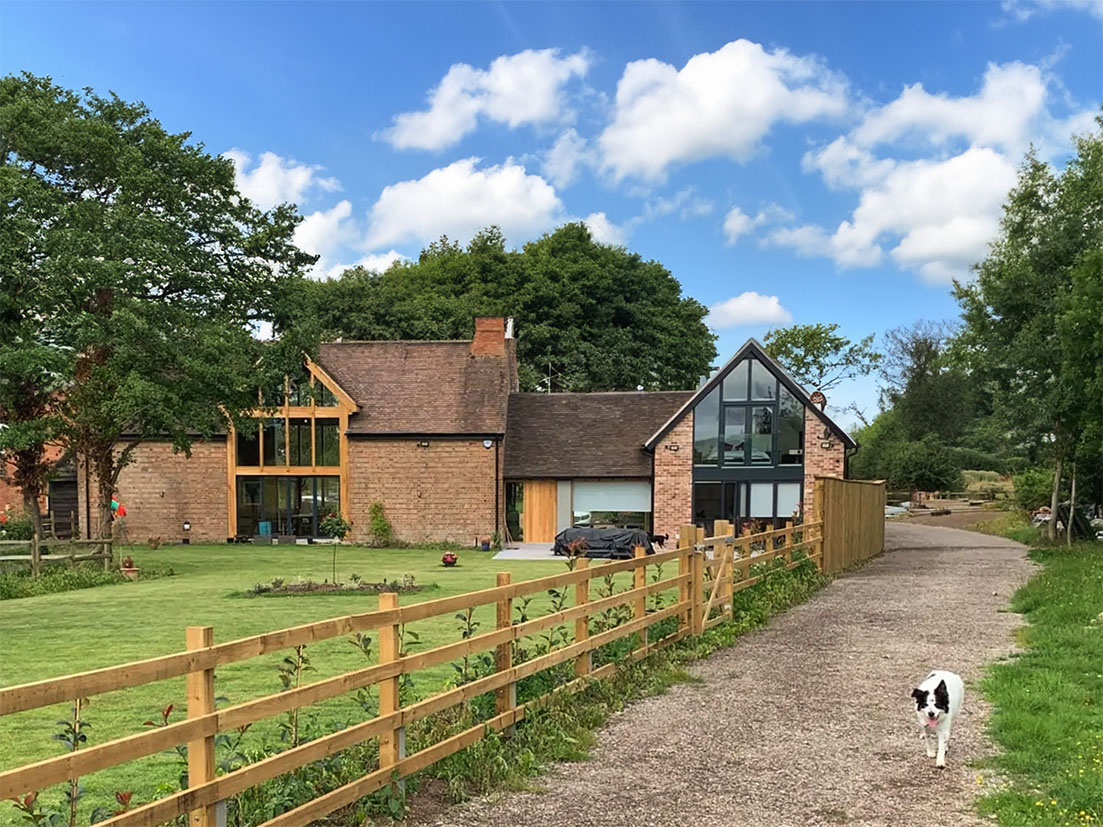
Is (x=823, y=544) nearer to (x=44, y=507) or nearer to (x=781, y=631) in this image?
(x=781, y=631)

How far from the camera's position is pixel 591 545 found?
2294 cm

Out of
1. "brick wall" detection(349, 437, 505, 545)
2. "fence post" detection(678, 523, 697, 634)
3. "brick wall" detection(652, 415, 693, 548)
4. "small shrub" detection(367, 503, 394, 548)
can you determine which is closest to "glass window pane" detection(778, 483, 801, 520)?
"brick wall" detection(652, 415, 693, 548)

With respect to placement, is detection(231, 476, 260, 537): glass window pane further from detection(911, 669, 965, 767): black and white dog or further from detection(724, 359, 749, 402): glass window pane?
detection(911, 669, 965, 767): black and white dog

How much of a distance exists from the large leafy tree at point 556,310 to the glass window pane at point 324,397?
15.5 meters

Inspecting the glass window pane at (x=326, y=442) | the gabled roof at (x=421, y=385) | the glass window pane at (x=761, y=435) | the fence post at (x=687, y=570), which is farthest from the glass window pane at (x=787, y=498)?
the fence post at (x=687, y=570)

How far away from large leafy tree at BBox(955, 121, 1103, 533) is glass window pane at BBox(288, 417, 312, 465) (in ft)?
68.5

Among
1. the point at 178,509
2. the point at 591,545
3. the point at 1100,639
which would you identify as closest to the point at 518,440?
the point at 591,545

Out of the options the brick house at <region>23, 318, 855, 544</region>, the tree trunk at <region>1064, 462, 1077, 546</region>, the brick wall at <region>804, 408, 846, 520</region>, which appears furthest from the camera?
the brick house at <region>23, 318, 855, 544</region>

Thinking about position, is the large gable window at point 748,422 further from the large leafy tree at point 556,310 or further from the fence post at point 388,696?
the fence post at point 388,696

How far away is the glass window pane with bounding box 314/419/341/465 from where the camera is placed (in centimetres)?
2988

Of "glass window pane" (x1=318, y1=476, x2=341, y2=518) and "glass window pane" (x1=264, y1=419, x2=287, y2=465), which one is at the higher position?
"glass window pane" (x1=264, y1=419, x2=287, y2=465)

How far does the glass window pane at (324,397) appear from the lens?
29906 millimetres

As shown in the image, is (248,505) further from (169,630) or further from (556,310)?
(556,310)

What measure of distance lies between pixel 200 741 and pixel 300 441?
2729 cm
